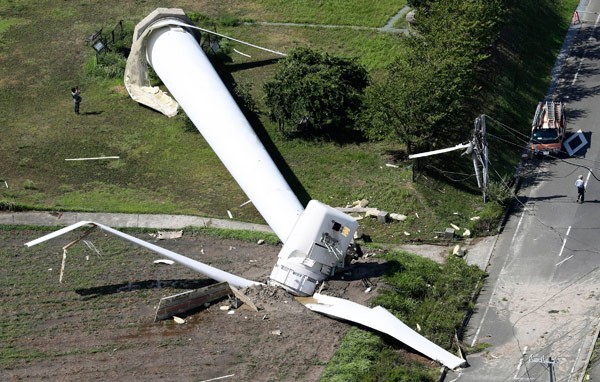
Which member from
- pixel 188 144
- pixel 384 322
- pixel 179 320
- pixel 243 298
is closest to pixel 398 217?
pixel 243 298

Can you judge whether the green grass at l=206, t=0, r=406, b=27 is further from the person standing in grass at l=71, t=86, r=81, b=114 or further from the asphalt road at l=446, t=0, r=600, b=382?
the asphalt road at l=446, t=0, r=600, b=382

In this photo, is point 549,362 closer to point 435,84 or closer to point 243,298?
point 243,298

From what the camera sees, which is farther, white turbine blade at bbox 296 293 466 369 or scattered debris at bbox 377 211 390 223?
scattered debris at bbox 377 211 390 223

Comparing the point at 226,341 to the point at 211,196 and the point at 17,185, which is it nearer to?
the point at 211,196

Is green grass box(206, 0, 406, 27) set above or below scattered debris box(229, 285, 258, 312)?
above

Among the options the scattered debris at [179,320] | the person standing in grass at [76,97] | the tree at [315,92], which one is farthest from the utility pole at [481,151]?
the person standing in grass at [76,97]

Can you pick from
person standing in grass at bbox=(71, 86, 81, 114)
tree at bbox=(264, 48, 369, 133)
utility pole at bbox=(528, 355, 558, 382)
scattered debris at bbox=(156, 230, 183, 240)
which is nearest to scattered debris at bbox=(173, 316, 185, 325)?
scattered debris at bbox=(156, 230, 183, 240)

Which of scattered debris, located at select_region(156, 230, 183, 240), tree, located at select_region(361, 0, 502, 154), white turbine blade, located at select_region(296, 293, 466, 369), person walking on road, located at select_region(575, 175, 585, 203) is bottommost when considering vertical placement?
scattered debris, located at select_region(156, 230, 183, 240)
